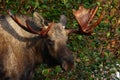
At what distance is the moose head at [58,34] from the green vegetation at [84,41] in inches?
42.6

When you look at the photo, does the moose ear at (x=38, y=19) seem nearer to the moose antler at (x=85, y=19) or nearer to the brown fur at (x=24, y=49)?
the brown fur at (x=24, y=49)

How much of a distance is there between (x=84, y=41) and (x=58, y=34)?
84.3 inches

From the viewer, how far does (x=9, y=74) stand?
9258 mm

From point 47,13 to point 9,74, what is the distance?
6.53 feet

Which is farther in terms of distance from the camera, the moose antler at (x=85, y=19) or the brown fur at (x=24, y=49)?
the moose antler at (x=85, y=19)

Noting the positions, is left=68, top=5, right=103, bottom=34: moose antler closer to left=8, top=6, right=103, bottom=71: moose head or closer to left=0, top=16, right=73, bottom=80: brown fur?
left=8, top=6, right=103, bottom=71: moose head

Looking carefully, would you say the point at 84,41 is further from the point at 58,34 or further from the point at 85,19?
the point at 58,34

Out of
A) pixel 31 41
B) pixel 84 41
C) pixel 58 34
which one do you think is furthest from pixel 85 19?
pixel 84 41

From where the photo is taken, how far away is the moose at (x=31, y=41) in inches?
356

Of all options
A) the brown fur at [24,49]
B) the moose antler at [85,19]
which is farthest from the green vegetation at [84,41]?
the moose antler at [85,19]

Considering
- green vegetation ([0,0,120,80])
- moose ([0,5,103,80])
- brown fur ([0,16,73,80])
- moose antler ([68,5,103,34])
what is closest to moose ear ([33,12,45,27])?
moose ([0,5,103,80])

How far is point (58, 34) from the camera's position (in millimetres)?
9102

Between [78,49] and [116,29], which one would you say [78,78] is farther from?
[116,29]

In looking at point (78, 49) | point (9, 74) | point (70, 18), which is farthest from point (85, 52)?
point (9, 74)
